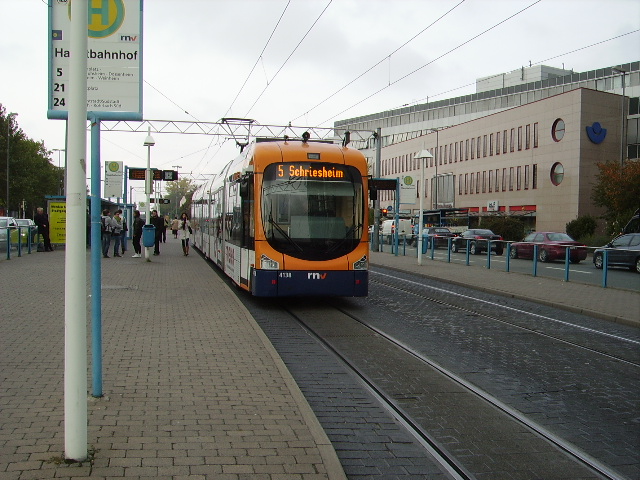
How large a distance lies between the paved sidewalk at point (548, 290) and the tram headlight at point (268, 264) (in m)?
5.98

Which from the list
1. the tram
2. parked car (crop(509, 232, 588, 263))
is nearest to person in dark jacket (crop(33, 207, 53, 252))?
the tram

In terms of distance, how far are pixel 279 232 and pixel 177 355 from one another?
190 inches

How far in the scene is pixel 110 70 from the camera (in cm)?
541

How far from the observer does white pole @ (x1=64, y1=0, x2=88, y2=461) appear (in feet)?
13.7

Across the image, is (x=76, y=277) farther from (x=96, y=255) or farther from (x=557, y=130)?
(x=557, y=130)

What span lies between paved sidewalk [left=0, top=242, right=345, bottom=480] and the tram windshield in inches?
74.3

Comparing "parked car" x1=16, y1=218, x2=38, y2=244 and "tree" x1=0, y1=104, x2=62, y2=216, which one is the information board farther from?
"tree" x1=0, y1=104, x2=62, y2=216

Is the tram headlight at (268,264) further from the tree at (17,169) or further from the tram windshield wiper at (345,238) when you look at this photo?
the tree at (17,169)

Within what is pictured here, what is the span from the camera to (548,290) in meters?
16.7

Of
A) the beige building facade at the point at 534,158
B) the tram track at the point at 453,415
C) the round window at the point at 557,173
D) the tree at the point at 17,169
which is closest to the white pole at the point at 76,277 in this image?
the tram track at the point at 453,415

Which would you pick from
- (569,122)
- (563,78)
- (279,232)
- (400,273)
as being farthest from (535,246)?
(563,78)

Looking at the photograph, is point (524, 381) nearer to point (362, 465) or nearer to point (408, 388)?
point (408, 388)

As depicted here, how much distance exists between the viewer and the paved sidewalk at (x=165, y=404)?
4.22 metres

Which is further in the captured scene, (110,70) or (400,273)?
(400,273)
